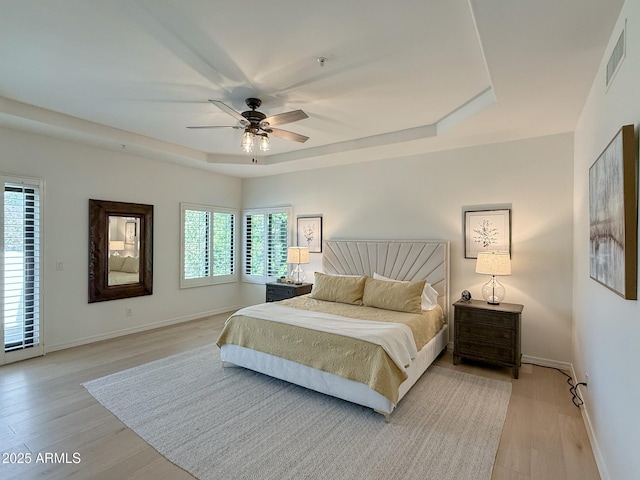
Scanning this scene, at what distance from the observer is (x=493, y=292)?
3.93m

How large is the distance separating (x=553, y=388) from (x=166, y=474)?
357cm

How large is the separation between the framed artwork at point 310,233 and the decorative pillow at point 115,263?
2877 mm

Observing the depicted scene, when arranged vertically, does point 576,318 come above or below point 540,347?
above

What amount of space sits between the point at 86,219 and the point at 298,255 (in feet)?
10.2

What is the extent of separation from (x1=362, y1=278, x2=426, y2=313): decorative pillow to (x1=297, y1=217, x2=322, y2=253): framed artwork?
1.76m

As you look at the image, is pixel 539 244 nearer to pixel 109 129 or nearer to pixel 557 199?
pixel 557 199

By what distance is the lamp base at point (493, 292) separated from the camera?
12.9 ft

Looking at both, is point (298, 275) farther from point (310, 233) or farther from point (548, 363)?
point (548, 363)

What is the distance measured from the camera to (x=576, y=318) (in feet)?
11.3

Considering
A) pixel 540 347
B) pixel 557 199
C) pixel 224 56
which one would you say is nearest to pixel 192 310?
pixel 224 56

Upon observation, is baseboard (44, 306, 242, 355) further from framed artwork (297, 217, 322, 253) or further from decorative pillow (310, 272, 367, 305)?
decorative pillow (310, 272, 367, 305)

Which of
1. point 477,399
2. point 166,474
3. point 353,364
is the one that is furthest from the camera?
point 477,399

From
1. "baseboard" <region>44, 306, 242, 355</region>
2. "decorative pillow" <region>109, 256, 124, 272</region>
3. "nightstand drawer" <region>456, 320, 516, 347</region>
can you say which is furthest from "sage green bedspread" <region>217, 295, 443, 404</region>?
"decorative pillow" <region>109, 256, 124, 272</region>

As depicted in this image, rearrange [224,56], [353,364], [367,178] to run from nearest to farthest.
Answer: [224,56] < [353,364] < [367,178]
